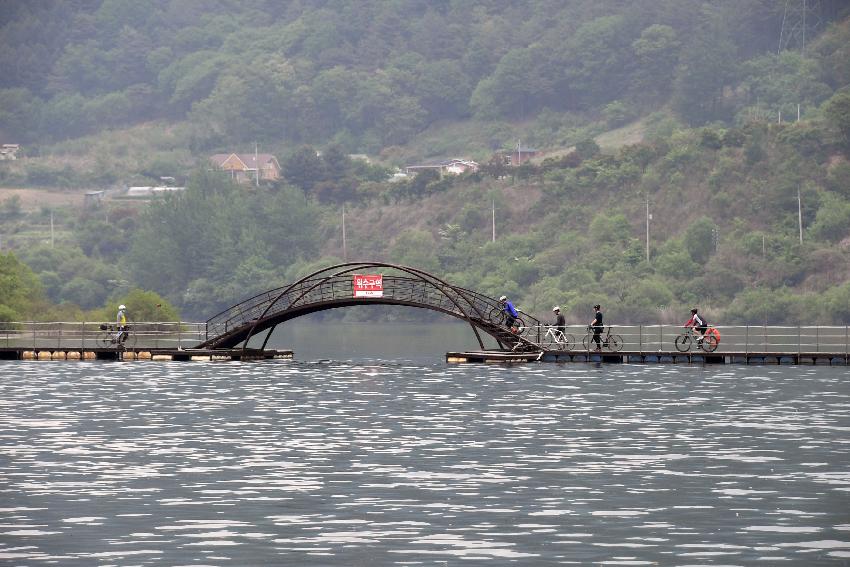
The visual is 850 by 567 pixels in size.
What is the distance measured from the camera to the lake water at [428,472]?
33.7 meters

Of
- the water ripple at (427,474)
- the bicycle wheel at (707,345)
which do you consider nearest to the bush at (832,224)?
the bicycle wheel at (707,345)

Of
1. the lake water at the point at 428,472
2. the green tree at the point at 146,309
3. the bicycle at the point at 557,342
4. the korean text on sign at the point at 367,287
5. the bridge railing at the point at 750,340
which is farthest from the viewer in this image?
the green tree at the point at 146,309

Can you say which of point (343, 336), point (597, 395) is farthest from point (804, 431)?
point (343, 336)

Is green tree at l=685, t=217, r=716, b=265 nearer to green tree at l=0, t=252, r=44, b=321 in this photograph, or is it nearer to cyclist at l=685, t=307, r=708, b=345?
green tree at l=0, t=252, r=44, b=321

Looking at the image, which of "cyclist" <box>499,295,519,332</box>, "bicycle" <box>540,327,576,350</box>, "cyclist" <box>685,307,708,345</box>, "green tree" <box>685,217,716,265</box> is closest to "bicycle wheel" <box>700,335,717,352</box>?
"cyclist" <box>685,307,708,345</box>

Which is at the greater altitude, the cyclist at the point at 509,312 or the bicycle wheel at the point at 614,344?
the cyclist at the point at 509,312

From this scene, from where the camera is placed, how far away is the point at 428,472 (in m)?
44.7

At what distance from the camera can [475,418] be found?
59.9 meters

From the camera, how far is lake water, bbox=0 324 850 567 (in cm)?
3372

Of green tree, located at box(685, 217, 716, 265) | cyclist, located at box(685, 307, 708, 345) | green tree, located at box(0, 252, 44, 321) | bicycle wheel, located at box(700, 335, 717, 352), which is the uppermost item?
green tree, located at box(685, 217, 716, 265)

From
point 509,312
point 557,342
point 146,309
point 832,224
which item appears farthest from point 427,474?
point 832,224

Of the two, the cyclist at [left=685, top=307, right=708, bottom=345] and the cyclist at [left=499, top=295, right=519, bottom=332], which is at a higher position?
the cyclist at [left=499, top=295, right=519, bottom=332]

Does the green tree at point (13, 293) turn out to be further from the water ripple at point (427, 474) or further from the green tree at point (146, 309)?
the water ripple at point (427, 474)

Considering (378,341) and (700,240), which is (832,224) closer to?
(700,240)
